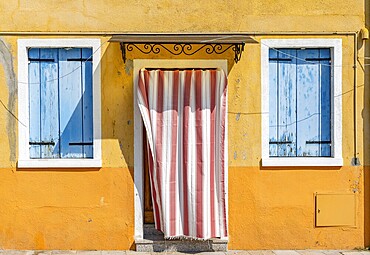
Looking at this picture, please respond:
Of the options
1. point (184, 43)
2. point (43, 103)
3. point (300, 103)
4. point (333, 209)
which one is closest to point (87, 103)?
point (43, 103)

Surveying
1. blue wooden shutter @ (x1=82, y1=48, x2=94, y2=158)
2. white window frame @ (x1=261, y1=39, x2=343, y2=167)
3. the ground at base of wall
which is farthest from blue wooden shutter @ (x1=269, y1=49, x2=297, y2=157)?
blue wooden shutter @ (x1=82, y1=48, x2=94, y2=158)

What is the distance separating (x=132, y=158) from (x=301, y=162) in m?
2.53

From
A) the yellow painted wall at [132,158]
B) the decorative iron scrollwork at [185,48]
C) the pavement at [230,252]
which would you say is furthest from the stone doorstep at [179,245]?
the decorative iron scrollwork at [185,48]

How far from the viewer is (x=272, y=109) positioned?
8742 millimetres

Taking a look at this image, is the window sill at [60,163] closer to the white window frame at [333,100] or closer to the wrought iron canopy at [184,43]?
the wrought iron canopy at [184,43]

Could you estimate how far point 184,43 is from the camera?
8.12 meters

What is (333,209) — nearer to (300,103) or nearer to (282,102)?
(300,103)

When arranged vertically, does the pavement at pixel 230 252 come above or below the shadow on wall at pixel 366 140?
below

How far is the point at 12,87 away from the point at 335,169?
16.3 ft

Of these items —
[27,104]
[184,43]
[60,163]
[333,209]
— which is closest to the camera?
[184,43]

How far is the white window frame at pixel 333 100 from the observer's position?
8.60 metres

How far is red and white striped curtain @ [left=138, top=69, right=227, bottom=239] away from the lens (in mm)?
8438

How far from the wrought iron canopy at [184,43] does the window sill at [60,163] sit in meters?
1.60

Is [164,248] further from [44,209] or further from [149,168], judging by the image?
[44,209]
